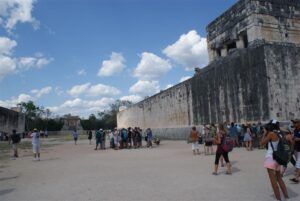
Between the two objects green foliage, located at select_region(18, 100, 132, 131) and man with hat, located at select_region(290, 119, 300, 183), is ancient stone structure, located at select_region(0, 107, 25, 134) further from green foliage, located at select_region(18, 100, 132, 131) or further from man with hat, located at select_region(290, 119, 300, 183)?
man with hat, located at select_region(290, 119, 300, 183)

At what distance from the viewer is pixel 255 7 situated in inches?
744

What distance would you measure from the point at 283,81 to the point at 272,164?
1069 centimetres

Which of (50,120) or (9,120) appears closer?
(9,120)

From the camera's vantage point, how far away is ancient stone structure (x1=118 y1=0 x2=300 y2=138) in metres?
14.4

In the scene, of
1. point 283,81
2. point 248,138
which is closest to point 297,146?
point 248,138

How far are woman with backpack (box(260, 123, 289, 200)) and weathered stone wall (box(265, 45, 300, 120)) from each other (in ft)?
31.6

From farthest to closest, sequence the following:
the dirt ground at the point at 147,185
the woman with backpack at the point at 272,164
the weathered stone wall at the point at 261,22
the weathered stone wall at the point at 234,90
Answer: the weathered stone wall at the point at 261,22
the weathered stone wall at the point at 234,90
the dirt ground at the point at 147,185
the woman with backpack at the point at 272,164

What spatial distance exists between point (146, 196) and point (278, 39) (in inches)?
704

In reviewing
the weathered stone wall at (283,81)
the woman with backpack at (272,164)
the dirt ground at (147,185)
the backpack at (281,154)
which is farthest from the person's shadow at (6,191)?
the weathered stone wall at (283,81)

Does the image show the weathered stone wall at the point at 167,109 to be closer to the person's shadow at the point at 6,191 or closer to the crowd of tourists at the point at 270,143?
the crowd of tourists at the point at 270,143

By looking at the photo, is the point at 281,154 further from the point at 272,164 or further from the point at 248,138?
the point at 248,138

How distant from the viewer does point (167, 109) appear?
26422 mm

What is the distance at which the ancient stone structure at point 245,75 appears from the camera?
1441 cm

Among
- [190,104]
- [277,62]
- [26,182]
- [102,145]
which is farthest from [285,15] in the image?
[26,182]
